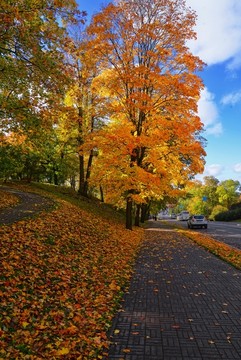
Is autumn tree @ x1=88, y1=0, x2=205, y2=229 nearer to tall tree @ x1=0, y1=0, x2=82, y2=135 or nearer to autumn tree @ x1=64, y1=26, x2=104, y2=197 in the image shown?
autumn tree @ x1=64, y1=26, x2=104, y2=197

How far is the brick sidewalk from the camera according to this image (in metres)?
4.61

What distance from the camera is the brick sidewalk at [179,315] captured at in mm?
4605

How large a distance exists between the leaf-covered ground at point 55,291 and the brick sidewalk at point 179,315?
363 mm

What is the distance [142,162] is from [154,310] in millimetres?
13597

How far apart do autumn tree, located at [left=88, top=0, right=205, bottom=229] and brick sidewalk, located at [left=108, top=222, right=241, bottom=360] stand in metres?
7.54

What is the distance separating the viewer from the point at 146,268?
10.1m

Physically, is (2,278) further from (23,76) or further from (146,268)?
(23,76)

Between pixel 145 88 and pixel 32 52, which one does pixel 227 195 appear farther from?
pixel 32 52

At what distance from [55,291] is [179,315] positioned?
8.37 ft

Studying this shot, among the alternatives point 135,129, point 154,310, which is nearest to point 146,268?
point 154,310

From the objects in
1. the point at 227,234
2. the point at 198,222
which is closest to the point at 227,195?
the point at 198,222

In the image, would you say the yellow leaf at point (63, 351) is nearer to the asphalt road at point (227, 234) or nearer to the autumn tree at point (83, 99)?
the autumn tree at point (83, 99)

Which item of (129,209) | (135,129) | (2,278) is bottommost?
(2,278)

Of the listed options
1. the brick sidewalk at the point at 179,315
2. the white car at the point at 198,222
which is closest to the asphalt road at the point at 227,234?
the white car at the point at 198,222
